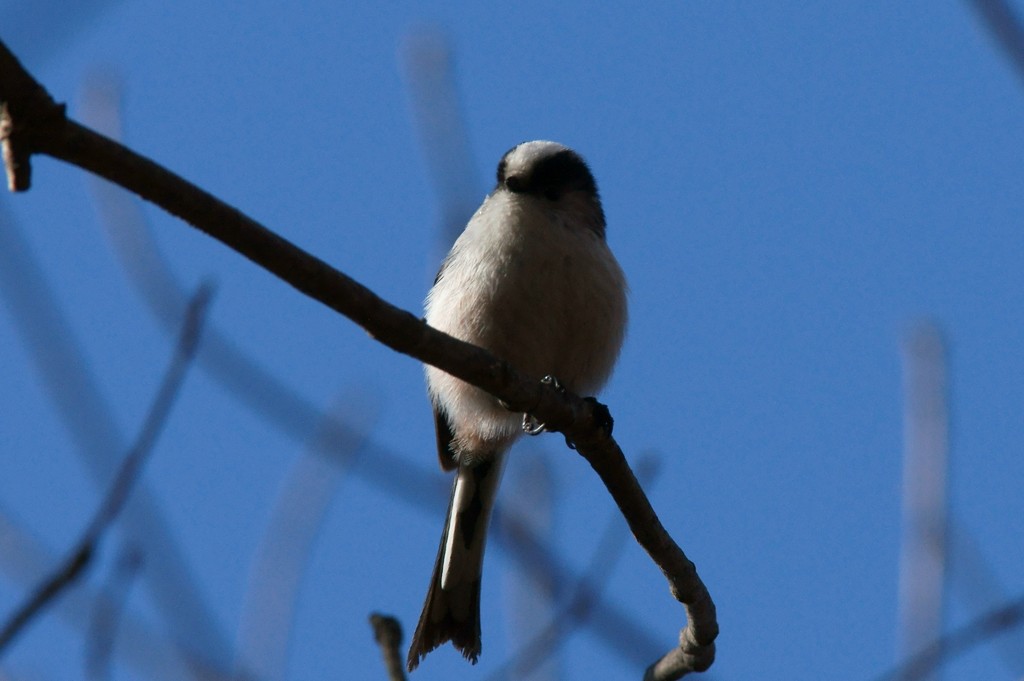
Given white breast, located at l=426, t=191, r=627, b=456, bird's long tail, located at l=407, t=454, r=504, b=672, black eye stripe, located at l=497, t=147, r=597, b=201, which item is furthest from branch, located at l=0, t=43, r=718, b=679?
black eye stripe, located at l=497, t=147, r=597, b=201

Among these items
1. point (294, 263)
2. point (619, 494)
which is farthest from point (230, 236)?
point (619, 494)

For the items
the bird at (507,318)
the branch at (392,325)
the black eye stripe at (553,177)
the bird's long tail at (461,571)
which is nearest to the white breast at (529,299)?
the bird at (507,318)

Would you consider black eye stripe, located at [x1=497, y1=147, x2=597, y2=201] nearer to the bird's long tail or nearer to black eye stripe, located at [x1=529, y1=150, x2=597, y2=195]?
black eye stripe, located at [x1=529, y1=150, x2=597, y2=195]

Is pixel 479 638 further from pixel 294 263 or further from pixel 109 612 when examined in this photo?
pixel 294 263

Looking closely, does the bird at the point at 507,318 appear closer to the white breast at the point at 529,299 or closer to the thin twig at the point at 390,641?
the white breast at the point at 529,299

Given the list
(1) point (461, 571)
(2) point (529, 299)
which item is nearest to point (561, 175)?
(2) point (529, 299)

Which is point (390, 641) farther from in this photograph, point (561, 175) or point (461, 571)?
point (561, 175)
